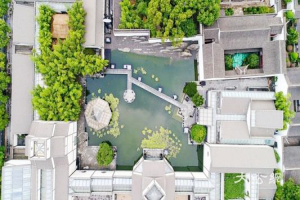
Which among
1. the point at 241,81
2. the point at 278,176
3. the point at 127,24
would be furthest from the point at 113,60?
the point at 278,176

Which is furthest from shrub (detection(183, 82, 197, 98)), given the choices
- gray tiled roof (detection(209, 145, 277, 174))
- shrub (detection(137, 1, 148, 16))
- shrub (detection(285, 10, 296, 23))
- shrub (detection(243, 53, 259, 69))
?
shrub (detection(285, 10, 296, 23))

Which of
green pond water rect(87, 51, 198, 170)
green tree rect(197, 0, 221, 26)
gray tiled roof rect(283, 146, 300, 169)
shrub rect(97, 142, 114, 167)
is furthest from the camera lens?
green pond water rect(87, 51, 198, 170)

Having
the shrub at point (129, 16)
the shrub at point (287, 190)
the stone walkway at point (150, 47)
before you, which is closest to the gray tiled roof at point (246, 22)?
the stone walkway at point (150, 47)

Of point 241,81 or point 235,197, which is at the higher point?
point 241,81

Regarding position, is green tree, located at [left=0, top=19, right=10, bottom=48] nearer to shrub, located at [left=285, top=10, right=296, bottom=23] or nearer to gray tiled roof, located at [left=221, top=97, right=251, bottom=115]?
gray tiled roof, located at [left=221, top=97, right=251, bottom=115]

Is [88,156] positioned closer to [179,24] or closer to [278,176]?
[179,24]

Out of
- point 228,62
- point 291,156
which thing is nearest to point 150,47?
point 228,62

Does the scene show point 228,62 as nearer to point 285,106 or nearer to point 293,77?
point 293,77
